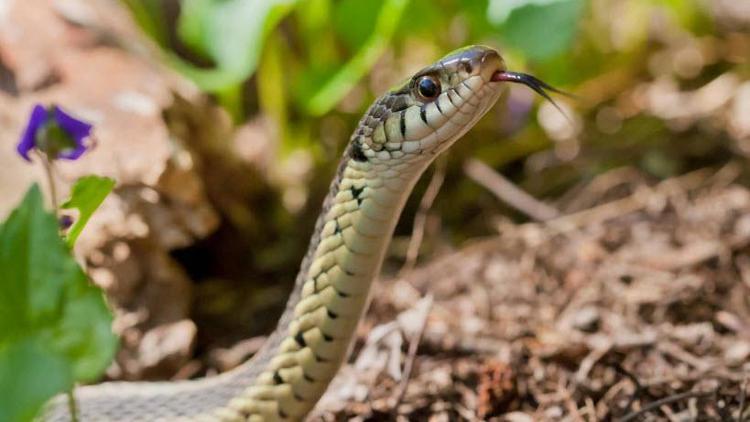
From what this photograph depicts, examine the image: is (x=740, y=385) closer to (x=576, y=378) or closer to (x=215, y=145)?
(x=576, y=378)

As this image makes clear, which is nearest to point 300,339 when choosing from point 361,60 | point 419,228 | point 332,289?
point 332,289

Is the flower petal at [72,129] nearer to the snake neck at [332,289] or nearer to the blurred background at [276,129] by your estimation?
the snake neck at [332,289]

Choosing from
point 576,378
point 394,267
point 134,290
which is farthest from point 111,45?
point 576,378

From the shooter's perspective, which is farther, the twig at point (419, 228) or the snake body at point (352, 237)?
the twig at point (419, 228)

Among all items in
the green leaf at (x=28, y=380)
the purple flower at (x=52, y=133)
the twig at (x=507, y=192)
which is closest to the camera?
the green leaf at (x=28, y=380)

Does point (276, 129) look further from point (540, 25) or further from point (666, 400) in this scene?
point (666, 400)

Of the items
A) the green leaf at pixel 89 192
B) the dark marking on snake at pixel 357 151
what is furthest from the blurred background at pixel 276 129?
the green leaf at pixel 89 192

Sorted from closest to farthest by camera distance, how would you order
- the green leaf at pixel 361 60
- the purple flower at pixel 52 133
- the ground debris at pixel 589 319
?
the purple flower at pixel 52 133 < the ground debris at pixel 589 319 < the green leaf at pixel 361 60
